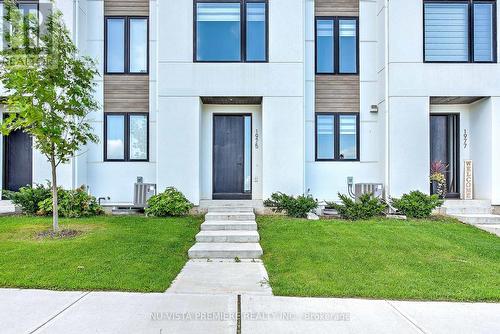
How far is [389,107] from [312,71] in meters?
2.36

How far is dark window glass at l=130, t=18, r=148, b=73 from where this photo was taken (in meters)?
10.6

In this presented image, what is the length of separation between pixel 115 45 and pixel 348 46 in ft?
22.1

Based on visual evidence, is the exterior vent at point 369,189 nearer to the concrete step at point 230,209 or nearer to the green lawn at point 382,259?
the green lawn at point 382,259

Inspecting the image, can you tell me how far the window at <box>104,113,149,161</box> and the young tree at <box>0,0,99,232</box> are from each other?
3329 millimetres

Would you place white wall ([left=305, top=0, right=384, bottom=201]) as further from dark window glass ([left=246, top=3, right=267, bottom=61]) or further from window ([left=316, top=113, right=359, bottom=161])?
dark window glass ([left=246, top=3, right=267, bottom=61])

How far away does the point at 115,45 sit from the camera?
10672 millimetres

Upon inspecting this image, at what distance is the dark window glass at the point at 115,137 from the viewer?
10.6 meters

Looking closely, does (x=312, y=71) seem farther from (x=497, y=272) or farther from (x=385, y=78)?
(x=497, y=272)

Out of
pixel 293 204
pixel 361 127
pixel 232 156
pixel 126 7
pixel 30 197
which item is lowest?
pixel 293 204

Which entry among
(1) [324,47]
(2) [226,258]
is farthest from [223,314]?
(1) [324,47]

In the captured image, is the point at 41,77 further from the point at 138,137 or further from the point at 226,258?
the point at 226,258

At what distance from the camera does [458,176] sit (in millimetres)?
10438

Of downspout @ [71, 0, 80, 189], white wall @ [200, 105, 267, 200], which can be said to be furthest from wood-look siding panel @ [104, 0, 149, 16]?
white wall @ [200, 105, 267, 200]

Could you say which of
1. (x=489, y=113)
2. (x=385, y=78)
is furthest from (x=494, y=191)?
(x=385, y=78)
